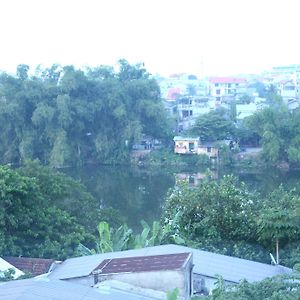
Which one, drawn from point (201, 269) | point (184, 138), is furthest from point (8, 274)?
point (184, 138)

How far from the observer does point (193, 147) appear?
28.3 m

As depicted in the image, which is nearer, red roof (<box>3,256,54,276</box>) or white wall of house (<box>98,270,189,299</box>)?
white wall of house (<box>98,270,189,299</box>)

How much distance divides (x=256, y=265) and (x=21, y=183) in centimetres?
455

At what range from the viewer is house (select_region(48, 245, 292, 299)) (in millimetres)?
6254

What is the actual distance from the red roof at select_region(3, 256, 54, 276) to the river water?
6.41 m

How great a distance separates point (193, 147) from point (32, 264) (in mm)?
20159

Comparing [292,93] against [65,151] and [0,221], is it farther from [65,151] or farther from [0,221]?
[0,221]

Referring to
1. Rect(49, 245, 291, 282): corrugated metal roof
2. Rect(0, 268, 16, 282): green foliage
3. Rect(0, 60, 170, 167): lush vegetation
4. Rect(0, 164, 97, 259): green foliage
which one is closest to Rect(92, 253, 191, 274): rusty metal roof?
Rect(49, 245, 291, 282): corrugated metal roof

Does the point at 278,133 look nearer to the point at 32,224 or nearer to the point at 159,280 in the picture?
the point at 32,224

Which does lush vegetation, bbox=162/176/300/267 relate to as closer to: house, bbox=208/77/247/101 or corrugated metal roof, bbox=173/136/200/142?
corrugated metal roof, bbox=173/136/200/142

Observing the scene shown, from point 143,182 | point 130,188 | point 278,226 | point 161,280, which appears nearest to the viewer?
point 161,280

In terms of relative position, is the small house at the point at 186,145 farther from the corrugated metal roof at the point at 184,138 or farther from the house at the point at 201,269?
the house at the point at 201,269

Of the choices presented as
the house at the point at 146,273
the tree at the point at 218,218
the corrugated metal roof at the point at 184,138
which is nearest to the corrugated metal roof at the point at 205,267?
the house at the point at 146,273

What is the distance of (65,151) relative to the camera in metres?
26.8
